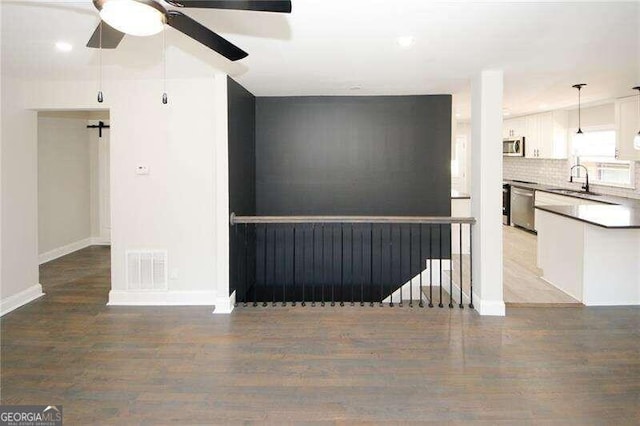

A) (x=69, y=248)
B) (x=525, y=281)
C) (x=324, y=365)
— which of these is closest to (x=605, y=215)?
(x=525, y=281)

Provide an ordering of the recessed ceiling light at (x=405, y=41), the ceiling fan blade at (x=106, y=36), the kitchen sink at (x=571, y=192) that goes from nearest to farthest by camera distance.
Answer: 1. the ceiling fan blade at (x=106, y=36)
2. the recessed ceiling light at (x=405, y=41)
3. the kitchen sink at (x=571, y=192)

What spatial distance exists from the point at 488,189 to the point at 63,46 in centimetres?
389

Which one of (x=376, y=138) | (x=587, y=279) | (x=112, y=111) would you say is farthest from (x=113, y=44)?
(x=587, y=279)

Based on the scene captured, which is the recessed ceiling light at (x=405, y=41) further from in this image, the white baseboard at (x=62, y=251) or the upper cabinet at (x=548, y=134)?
the white baseboard at (x=62, y=251)

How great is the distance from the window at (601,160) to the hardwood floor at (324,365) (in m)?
3.35

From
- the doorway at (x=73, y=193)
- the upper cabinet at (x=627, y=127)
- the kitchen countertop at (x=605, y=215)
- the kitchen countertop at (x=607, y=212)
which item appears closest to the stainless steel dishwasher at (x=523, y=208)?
the kitchen countertop at (x=607, y=212)

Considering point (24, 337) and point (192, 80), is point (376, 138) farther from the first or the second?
point (24, 337)

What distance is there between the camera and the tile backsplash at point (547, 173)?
23.2 ft

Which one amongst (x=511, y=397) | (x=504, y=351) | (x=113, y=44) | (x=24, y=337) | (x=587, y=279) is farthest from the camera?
(x=587, y=279)

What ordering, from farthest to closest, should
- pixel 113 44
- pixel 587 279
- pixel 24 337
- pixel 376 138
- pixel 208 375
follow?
pixel 376 138, pixel 587 279, pixel 24 337, pixel 208 375, pixel 113 44

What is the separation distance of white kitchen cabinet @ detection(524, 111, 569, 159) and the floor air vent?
6.87m

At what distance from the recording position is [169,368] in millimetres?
3498

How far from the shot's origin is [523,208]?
29.7 feet

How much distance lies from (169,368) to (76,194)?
18.9ft
